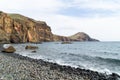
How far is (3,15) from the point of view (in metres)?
131

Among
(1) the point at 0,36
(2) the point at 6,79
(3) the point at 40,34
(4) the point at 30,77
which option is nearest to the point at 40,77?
(4) the point at 30,77

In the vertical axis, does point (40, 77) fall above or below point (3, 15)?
below

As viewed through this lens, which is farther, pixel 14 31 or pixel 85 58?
pixel 14 31

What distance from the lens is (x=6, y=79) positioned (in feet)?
62.1

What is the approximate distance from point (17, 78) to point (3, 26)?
114035mm

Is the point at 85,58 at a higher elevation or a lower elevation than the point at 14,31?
lower

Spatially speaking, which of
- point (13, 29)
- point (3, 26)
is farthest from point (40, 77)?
point (13, 29)

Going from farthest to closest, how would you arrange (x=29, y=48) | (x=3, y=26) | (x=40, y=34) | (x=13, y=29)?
(x=40, y=34)
(x=13, y=29)
(x=3, y=26)
(x=29, y=48)

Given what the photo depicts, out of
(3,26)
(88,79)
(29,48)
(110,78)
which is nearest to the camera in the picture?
(88,79)

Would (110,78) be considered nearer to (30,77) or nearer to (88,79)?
(88,79)

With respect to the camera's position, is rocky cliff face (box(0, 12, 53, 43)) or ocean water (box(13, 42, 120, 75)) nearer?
ocean water (box(13, 42, 120, 75))

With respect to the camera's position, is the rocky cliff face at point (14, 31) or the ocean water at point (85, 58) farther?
the rocky cliff face at point (14, 31)

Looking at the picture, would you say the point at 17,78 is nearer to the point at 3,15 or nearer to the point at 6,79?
the point at 6,79

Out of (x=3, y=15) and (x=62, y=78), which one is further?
(x=3, y=15)
